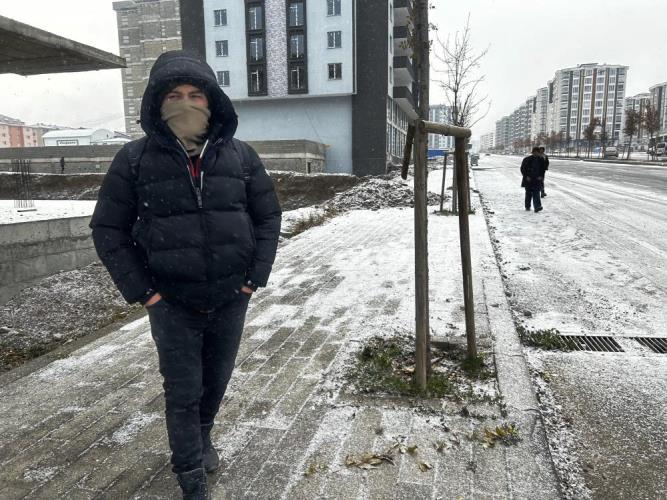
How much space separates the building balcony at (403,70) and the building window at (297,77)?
10.5 meters

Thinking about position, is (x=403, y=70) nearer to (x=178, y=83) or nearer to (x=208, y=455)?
(x=178, y=83)

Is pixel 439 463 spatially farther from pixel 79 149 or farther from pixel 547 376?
pixel 79 149

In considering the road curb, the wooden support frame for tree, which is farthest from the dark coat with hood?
the wooden support frame for tree

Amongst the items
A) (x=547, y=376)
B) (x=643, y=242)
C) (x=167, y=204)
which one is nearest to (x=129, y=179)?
(x=167, y=204)

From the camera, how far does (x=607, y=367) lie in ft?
12.5

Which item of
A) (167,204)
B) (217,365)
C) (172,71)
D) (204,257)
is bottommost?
(217,365)

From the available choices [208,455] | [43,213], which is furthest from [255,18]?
[208,455]

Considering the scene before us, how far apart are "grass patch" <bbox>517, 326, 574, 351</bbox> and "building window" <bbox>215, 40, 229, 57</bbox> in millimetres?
38532

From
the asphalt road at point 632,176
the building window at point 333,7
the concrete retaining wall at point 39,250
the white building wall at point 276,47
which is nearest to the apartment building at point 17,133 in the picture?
the white building wall at point 276,47

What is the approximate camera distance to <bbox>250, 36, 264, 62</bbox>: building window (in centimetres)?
3747

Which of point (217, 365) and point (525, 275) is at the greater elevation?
point (217, 365)

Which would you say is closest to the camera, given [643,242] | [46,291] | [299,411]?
[299,411]

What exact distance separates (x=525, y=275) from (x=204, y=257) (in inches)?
223

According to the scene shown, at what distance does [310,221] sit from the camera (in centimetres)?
1289
